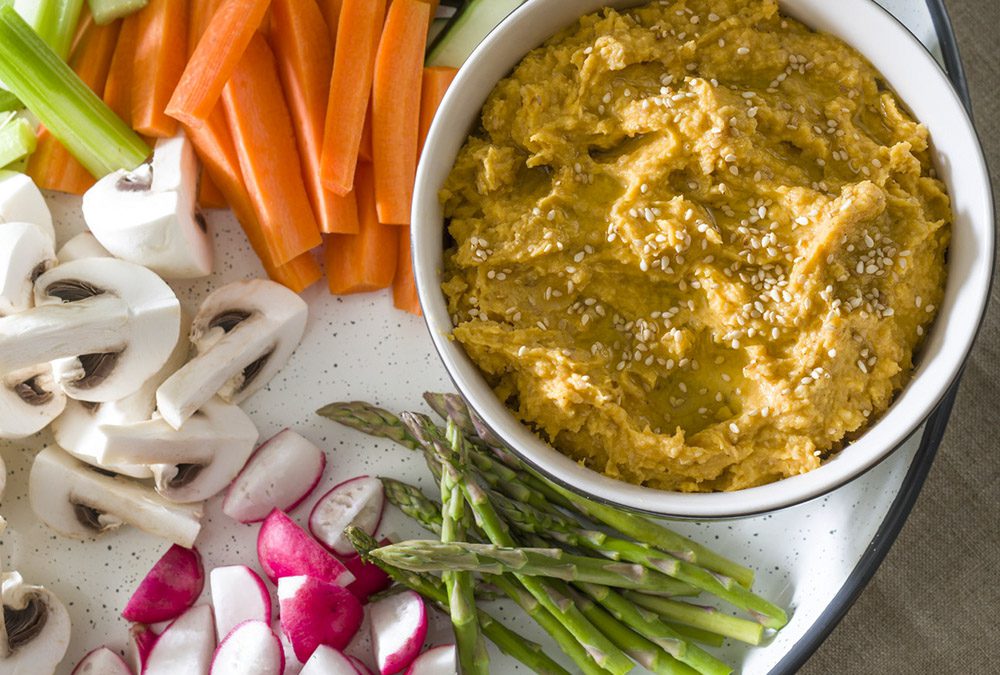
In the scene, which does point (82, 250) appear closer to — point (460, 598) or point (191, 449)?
point (191, 449)

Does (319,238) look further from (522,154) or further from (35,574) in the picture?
(35,574)

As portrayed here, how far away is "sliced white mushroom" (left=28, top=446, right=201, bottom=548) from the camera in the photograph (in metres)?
2.76

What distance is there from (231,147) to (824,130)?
150 centimetres

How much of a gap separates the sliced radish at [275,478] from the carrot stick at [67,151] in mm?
892

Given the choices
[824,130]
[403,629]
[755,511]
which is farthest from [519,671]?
[824,130]

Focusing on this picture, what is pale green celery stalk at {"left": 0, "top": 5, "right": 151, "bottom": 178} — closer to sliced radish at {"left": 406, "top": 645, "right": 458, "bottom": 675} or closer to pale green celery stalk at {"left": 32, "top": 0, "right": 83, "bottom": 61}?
pale green celery stalk at {"left": 32, "top": 0, "right": 83, "bottom": 61}

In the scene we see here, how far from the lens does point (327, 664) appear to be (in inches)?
103

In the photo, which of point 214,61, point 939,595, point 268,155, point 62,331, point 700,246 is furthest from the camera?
point 939,595

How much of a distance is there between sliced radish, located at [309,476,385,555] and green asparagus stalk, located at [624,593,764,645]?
678 millimetres

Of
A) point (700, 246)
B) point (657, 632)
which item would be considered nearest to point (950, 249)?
point (700, 246)

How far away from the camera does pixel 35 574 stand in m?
2.83

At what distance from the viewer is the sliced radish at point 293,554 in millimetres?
2701

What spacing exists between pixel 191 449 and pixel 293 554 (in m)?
0.37

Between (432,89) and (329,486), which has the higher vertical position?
(432,89)
